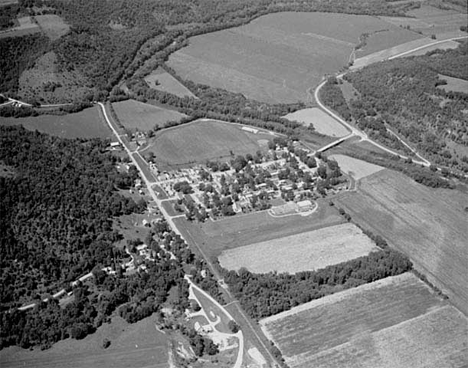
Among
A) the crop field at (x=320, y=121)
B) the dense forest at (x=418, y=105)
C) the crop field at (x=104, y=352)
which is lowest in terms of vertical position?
the crop field at (x=104, y=352)

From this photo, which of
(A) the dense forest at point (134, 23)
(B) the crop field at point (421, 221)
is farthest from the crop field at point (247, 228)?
(A) the dense forest at point (134, 23)

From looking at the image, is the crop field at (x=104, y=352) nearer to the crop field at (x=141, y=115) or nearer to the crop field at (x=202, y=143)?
the crop field at (x=202, y=143)

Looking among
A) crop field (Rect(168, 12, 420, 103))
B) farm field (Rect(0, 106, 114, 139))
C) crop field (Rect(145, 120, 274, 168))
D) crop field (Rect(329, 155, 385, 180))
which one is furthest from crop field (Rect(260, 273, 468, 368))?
crop field (Rect(168, 12, 420, 103))

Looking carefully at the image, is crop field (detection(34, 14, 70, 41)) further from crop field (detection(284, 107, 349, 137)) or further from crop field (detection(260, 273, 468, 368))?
crop field (detection(260, 273, 468, 368))

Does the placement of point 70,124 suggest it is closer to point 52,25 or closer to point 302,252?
point 52,25

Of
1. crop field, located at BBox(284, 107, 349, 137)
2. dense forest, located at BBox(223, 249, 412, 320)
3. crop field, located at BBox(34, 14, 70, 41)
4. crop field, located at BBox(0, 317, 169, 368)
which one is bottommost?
crop field, located at BBox(0, 317, 169, 368)
